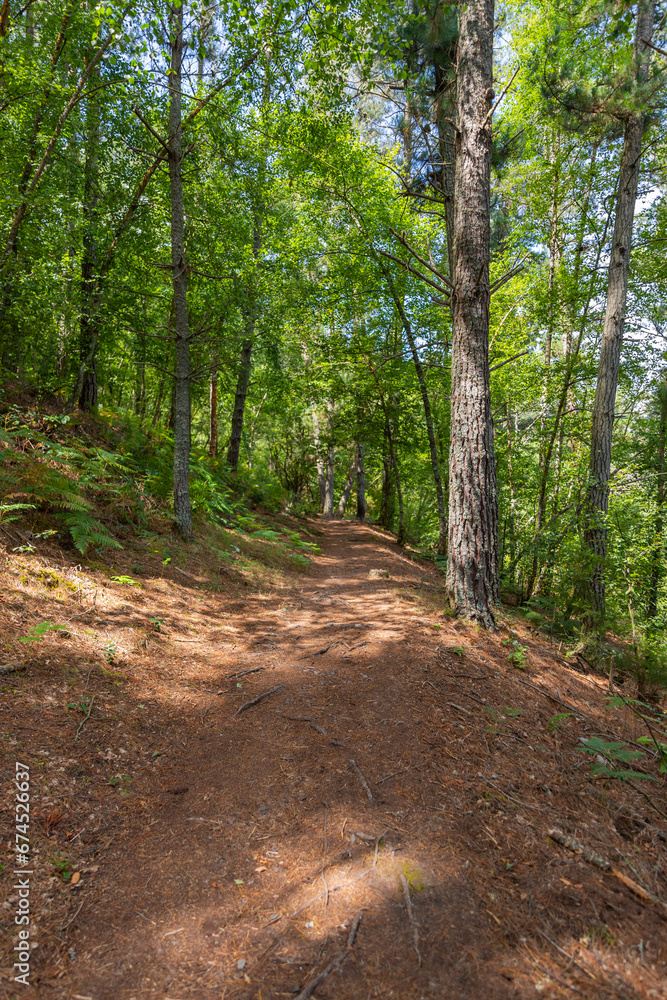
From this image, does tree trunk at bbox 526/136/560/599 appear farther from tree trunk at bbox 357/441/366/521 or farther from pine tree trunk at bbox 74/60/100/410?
pine tree trunk at bbox 74/60/100/410

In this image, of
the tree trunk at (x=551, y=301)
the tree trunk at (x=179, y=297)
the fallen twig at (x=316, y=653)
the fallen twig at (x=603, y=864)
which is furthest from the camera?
the tree trunk at (x=551, y=301)

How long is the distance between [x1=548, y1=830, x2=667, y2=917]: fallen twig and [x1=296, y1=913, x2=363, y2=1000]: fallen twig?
1.24m

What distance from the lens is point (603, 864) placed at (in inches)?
88.6

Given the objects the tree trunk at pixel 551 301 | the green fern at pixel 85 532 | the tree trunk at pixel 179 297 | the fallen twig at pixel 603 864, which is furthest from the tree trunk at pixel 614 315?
the green fern at pixel 85 532

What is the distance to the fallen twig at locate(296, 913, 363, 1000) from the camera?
1.68 metres

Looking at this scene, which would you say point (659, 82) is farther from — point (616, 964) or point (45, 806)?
point (45, 806)

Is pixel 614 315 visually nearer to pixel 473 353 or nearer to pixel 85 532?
pixel 473 353

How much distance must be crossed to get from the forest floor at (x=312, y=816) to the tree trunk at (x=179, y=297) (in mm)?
2615

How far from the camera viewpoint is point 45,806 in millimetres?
2404

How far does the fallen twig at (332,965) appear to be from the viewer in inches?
66.0

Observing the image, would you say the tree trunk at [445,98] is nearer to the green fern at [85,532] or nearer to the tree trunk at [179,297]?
the tree trunk at [179,297]

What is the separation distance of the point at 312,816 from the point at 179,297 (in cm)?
747

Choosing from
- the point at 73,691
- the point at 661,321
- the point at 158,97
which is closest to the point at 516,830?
the point at 73,691

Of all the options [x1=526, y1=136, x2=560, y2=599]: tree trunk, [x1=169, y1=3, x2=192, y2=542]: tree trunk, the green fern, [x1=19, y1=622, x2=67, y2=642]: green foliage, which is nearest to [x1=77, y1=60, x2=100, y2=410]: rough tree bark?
[x1=169, y1=3, x2=192, y2=542]: tree trunk
